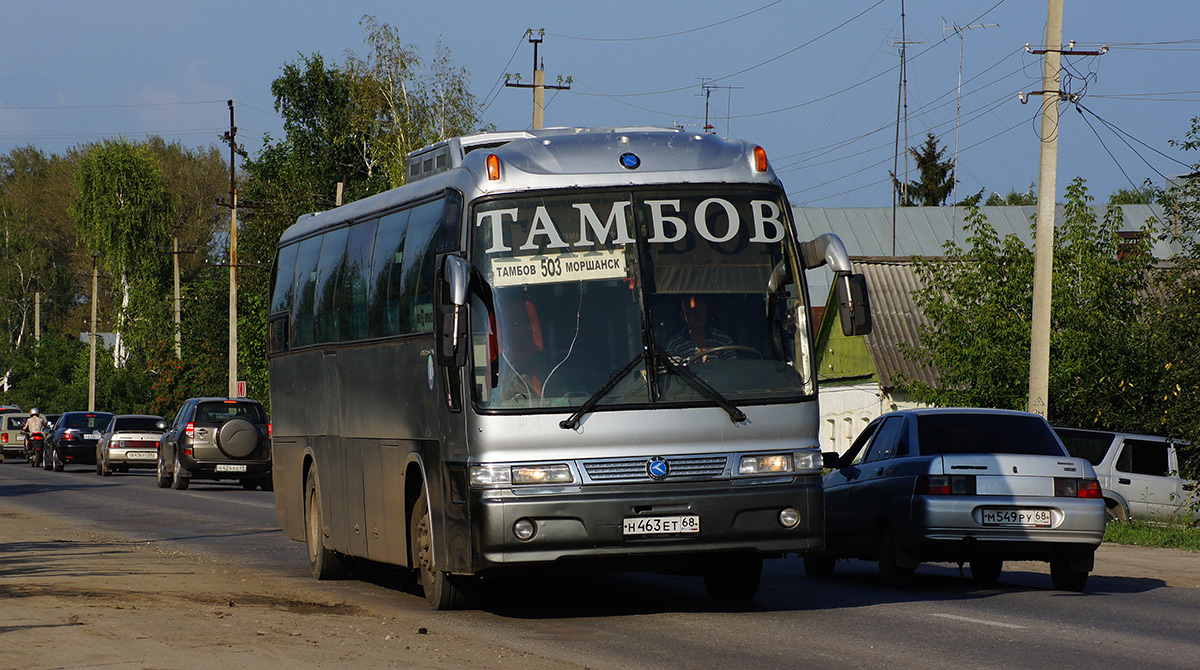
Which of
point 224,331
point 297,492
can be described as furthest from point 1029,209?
point 297,492

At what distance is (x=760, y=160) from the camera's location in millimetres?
11492

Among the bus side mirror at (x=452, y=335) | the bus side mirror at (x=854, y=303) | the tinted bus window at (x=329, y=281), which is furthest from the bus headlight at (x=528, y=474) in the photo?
the tinted bus window at (x=329, y=281)

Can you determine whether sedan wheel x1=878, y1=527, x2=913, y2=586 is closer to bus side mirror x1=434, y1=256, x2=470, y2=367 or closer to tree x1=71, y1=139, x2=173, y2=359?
bus side mirror x1=434, y1=256, x2=470, y2=367

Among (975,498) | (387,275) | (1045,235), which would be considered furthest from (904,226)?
(387,275)

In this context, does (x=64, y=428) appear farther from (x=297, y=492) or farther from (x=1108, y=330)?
(x=297, y=492)

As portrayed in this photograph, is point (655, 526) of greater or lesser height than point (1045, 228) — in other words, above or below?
below

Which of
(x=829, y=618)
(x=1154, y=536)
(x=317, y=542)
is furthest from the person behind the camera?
(x=1154, y=536)

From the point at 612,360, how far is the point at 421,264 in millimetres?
1940

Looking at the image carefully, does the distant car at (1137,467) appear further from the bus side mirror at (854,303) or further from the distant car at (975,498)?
the bus side mirror at (854,303)

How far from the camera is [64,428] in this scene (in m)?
45.9

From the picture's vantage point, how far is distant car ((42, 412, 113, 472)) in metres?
45.7

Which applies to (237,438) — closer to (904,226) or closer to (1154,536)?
(1154,536)

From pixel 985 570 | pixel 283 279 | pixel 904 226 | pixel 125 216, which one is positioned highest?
pixel 125 216

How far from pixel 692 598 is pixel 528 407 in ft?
10.0
